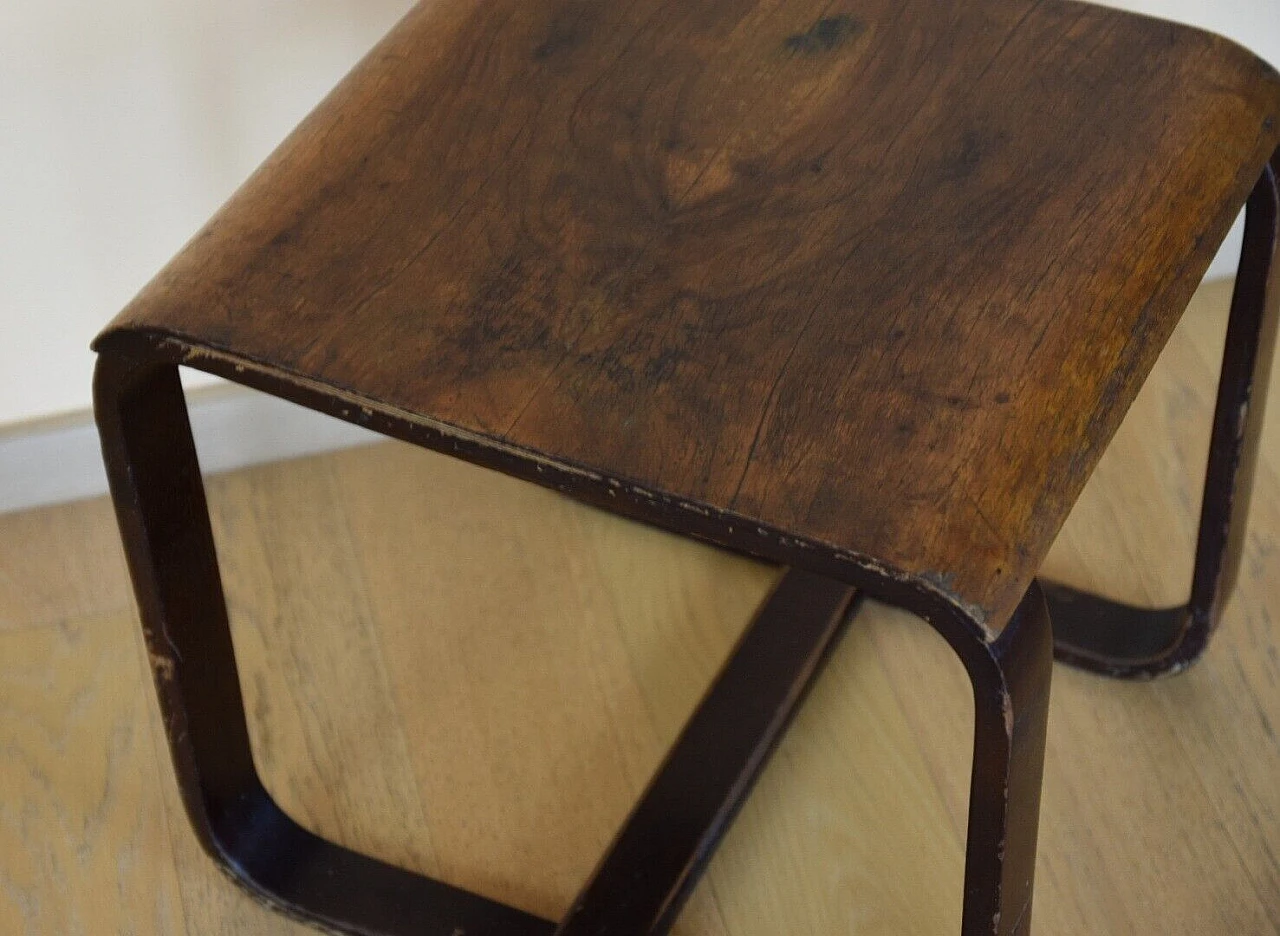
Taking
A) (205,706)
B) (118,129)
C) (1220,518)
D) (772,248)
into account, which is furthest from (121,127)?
(1220,518)

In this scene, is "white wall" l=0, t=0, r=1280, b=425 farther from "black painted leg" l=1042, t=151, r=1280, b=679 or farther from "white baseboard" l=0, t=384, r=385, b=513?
"black painted leg" l=1042, t=151, r=1280, b=679

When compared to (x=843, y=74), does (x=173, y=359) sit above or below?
below

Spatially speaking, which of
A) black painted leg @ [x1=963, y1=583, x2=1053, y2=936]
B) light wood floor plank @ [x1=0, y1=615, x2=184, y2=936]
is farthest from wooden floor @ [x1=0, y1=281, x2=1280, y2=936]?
black painted leg @ [x1=963, y1=583, x2=1053, y2=936]

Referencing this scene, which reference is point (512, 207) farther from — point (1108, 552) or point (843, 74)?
point (1108, 552)

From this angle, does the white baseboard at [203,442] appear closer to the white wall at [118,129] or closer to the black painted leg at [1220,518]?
the white wall at [118,129]

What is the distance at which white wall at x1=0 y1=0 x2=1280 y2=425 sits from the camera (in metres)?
1.00

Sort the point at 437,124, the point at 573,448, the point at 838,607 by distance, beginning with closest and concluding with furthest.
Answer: the point at 573,448, the point at 437,124, the point at 838,607

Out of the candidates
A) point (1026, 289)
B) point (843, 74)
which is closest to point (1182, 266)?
point (1026, 289)

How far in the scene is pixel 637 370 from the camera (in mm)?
633

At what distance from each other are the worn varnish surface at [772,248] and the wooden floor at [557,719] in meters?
0.39

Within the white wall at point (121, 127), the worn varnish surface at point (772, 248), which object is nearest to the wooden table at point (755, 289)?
the worn varnish surface at point (772, 248)

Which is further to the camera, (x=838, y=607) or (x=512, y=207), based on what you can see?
(x=838, y=607)

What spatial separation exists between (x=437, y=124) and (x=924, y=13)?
247 millimetres

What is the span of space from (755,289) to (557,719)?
44 centimetres
